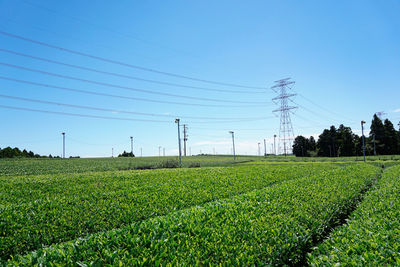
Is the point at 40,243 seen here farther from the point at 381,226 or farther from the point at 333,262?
the point at 381,226

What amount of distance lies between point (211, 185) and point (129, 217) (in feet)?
23.1

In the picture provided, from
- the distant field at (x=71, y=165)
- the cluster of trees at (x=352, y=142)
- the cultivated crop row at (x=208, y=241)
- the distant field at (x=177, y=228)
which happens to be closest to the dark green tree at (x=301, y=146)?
the cluster of trees at (x=352, y=142)

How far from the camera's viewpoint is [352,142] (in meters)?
87.2

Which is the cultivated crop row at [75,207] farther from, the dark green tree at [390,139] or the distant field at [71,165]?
the dark green tree at [390,139]

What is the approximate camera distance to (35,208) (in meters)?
9.08

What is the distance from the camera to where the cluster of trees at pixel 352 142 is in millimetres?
77812

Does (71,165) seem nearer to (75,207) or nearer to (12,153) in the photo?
(75,207)

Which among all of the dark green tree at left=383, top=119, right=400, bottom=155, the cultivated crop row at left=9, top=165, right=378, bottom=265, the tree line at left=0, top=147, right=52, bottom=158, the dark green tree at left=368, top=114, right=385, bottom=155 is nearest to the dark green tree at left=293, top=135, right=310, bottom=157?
the dark green tree at left=368, top=114, right=385, bottom=155

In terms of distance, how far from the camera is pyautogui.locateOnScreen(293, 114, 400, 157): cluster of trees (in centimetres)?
7781

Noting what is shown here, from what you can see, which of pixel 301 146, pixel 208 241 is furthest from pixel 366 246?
pixel 301 146

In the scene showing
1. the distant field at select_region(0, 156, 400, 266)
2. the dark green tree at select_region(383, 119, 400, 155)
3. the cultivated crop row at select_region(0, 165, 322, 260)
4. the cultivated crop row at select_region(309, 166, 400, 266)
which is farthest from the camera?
the dark green tree at select_region(383, 119, 400, 155)

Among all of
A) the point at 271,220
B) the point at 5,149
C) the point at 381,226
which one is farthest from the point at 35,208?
the point at 5,149

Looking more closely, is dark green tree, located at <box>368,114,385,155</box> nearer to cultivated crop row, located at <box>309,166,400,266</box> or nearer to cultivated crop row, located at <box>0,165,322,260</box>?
cultivated crop row, located at <box>0,165,322,260</box>

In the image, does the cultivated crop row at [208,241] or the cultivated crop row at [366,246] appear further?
the cultivated crop row at [208,241]
